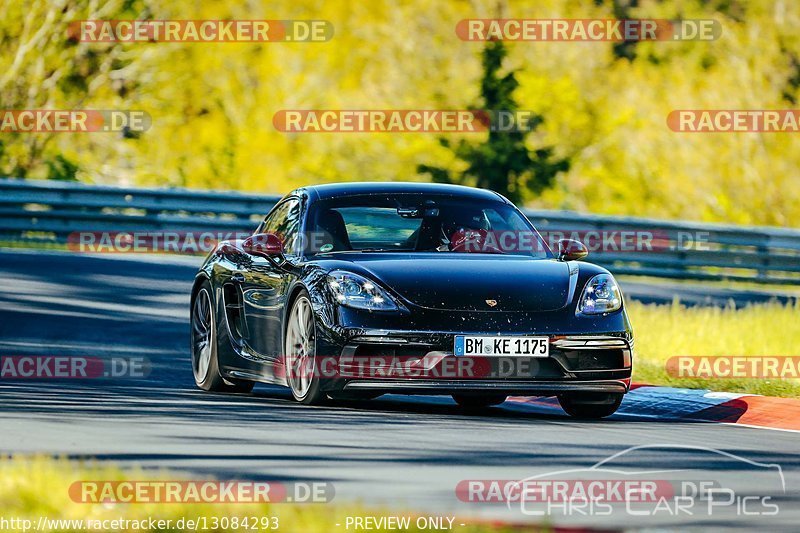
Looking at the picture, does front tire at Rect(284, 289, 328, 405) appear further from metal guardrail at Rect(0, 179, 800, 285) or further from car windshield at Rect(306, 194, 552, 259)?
metal guardrail at Rect(0, 179, 800, 285)

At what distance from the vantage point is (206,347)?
12328 mm

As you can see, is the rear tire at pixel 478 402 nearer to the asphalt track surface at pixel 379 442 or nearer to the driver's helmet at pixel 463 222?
the asphalt track surface at pixel 379 442

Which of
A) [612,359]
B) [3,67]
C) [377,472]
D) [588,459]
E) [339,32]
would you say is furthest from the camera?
[339,32]

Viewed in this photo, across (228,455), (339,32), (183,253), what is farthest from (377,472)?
(339,32)

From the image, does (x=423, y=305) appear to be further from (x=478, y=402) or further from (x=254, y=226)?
(x=254, y=226)

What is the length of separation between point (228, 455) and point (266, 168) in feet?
142

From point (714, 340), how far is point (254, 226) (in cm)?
1197

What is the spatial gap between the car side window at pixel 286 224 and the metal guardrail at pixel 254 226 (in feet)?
41.8

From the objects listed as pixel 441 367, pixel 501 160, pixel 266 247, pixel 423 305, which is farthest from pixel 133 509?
pixel 501 160

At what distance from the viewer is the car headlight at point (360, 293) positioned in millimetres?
10078

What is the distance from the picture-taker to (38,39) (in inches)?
1422

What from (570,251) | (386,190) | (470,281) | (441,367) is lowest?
(441,367)

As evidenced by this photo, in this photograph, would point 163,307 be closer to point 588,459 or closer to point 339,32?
point 588,459

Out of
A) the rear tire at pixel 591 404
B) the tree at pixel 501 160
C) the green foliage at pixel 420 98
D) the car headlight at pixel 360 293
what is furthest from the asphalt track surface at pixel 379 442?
the tree at pixel 501 160
